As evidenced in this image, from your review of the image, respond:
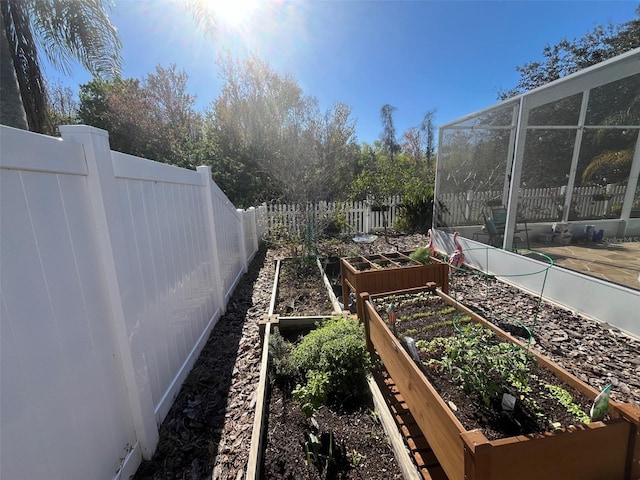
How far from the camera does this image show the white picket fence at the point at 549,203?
5.12 m

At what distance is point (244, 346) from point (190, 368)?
1.83 ft

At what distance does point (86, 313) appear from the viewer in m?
1.32

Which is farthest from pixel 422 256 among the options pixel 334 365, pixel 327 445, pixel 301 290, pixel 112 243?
pixel 112 243

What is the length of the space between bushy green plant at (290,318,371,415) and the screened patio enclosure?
3.91 metres

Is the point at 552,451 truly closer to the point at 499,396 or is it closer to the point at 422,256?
the point at 499,396

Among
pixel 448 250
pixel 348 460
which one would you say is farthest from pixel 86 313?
pixel 448 250

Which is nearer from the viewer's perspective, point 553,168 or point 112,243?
point 112,243

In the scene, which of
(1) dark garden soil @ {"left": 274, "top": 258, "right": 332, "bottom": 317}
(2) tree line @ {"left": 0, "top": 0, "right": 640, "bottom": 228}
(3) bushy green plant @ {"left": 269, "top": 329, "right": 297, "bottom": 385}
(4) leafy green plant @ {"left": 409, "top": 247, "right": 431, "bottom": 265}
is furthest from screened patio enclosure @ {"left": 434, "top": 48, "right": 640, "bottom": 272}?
(3) bushy green plant @ {"left": 269, "top": 329, "right": 297, "bottom": 385}

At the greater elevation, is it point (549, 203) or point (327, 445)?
point (549, 203)

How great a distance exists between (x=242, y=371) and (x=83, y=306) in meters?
1.61

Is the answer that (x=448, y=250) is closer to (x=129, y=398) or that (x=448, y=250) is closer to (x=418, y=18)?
(x=418, y=18)

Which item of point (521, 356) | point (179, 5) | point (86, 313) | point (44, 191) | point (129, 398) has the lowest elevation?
point (129, 398)

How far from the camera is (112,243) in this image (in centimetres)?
146

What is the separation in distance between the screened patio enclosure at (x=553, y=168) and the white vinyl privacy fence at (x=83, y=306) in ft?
16.6
